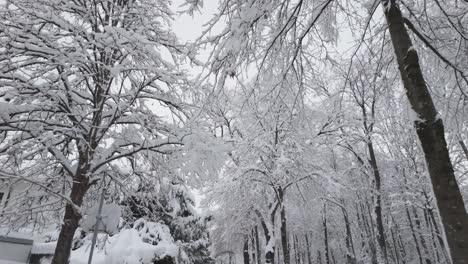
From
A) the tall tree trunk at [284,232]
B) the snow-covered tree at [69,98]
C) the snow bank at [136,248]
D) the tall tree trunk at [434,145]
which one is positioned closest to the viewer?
the tall tree trunk at [434,145]

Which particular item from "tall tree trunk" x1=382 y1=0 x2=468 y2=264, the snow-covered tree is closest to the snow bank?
the snow-covered tree

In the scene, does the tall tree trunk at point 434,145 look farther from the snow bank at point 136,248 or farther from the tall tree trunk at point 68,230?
the snow bank at point 136,248

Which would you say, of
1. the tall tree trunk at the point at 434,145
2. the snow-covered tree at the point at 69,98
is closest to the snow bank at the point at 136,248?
the snow-covered tree at the point at 69,98

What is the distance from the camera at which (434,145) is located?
87.9 inches

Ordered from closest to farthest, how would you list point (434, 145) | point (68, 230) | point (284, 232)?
1. point (434, 145)
2. point (68, 230)
3. point (284, 232)

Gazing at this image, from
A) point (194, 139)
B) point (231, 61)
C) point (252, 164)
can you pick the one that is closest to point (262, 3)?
point (231, 61)

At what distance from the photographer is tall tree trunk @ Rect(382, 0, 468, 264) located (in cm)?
199

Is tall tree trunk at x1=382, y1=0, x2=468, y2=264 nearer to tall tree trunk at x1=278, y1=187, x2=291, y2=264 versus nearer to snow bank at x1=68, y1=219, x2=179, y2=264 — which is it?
tall tree trunk at x1=278, y1=187, x2=291, y2=264

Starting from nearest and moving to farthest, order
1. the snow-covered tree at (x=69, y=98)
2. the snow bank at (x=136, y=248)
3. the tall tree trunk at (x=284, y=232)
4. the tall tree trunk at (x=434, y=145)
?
the tall tree trunk at (x=434, y=145), the snow-covered tree at (x=69, y=98), the snow bank at (x=136, y=248), the tall tree trunk at (x=284, y=232)

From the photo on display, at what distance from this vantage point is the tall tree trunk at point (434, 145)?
199cm

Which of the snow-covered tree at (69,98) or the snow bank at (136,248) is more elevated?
the snow-covered tree at (69,98)

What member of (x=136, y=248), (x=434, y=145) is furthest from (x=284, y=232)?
(x=434, y=145)

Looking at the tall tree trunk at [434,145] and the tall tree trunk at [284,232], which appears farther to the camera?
the tall tree trunk at [284,232]

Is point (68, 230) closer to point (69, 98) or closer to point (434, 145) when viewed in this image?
point (69, 98)
